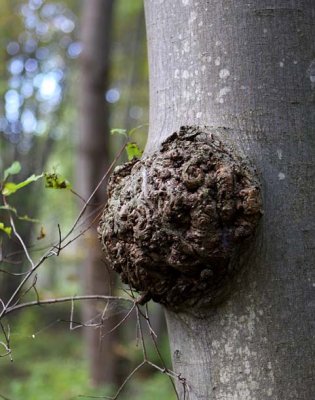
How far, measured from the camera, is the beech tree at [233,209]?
97cm

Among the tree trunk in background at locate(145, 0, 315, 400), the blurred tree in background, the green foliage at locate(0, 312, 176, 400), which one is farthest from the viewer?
the blurred tree in background

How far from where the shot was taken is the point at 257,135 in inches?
40.1

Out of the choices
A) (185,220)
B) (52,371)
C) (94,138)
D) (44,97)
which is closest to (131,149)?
(185,220)

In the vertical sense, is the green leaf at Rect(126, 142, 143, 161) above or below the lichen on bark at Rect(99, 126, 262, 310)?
above

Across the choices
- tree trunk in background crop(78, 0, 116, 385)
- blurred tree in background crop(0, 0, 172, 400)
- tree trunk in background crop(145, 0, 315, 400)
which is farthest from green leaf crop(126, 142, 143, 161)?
blurred tree in background crop(0, 0, 172, 400)

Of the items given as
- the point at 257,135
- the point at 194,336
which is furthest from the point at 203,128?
Answer: the point at 194,336

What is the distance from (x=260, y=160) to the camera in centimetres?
101

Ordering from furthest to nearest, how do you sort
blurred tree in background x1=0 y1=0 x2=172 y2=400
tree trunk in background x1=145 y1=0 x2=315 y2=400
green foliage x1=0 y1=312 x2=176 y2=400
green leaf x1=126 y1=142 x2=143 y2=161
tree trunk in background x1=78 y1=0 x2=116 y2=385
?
blurred tree in background x1=0 y1=0 x2=172 y2=400 → tree trunk in background x1=78 y1=0 x2=116 y2=385 → green foliage x1=0 y1=312 x2=176 y2=400 → green leaf x1=126 y1=142 x2=143 y2=161 → tree trunk in background x1=145 y1=0 x2=315 y2=400

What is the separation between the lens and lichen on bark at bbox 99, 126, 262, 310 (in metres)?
0.97

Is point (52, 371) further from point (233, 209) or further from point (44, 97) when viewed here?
point (44, 97)

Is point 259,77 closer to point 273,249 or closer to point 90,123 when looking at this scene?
point 273,249

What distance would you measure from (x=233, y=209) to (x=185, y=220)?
0.28ft

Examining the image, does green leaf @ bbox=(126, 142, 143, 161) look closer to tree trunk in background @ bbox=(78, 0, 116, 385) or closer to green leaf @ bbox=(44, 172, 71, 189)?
green leaf @ bbox=(44, 172, 71, 189)

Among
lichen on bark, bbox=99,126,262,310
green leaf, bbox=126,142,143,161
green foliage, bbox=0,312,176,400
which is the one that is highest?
green leaf, bbox=126,142,143,161
